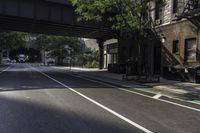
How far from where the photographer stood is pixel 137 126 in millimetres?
9875

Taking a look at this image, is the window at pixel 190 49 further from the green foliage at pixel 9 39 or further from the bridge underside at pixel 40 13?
the green foliage at pixel 9 39

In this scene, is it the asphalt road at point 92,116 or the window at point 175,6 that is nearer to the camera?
the asphalt road at point 92,116

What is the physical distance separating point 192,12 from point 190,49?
128 inches

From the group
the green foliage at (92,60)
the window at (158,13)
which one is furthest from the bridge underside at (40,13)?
the green foliage at (92,60)

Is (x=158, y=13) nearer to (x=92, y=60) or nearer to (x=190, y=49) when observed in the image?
(x=190, y=49)

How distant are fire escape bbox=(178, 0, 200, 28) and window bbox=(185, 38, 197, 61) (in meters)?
1.52

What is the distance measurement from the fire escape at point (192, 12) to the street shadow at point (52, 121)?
62.6 feet

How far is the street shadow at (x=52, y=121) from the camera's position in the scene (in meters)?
9.28

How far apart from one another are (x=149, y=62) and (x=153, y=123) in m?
30.8

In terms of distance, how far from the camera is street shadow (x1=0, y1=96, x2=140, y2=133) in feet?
30.5

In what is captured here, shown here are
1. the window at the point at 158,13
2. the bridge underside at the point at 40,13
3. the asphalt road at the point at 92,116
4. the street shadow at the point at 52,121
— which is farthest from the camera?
the bridge underside at the point at 40,13

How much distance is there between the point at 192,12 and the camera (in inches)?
1180

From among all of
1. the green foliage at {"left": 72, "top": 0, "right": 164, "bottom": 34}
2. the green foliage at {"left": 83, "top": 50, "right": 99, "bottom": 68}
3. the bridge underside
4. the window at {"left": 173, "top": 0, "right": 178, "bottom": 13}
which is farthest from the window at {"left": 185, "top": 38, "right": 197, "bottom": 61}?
the green foliage at {"left": 83, "top": 50, "right": 99, "bottom": 68}

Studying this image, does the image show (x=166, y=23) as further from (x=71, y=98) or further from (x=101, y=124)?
(x=101, y=124)
